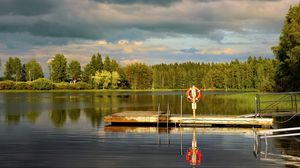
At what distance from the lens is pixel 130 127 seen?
31.8 meters

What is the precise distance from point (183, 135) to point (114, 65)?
147 metres

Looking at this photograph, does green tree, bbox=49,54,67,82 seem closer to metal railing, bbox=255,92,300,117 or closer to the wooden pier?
metal railing, bbox=255,92,300,117

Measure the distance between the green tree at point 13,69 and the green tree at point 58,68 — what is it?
1329 cm

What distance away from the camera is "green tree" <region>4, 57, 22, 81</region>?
163500 millimetres

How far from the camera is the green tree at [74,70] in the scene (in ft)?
547

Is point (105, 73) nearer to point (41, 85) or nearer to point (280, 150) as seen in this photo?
point (41, 85)

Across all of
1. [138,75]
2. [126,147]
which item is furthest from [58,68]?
[126,147]

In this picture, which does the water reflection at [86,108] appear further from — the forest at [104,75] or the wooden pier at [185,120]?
the forest at [104,75]

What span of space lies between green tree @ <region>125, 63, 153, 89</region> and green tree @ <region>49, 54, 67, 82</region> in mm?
32706

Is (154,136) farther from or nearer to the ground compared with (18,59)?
nearer to the ground

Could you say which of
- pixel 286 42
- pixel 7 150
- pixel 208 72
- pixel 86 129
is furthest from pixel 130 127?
pixel 208 72

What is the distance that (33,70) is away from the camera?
554 ft

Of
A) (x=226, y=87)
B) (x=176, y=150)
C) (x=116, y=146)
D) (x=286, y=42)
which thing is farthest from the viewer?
(x=226, y=87)

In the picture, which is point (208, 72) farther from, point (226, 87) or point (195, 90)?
point (195, 90)
